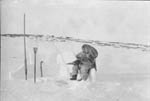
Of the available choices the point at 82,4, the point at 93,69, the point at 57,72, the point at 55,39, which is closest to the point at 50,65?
the point at 57,72

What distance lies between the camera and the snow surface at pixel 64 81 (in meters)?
1.65

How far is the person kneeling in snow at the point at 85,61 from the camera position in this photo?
1688mm

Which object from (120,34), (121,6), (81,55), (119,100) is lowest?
(119,100)

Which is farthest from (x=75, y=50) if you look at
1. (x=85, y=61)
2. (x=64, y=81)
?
(x=64, y=81)

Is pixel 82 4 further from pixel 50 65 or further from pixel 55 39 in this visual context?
pixel 50 65

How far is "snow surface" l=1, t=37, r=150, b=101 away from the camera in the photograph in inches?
64.8

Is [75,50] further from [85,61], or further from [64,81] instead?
[64,81]

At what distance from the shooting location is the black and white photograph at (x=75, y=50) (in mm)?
1655

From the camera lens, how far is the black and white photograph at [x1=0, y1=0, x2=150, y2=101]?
65.2 inches

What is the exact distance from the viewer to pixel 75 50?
1693mm

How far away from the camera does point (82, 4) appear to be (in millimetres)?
1702

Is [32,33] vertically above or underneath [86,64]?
above

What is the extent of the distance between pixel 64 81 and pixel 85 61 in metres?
0.18

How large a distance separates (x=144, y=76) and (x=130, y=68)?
10 centimetres
